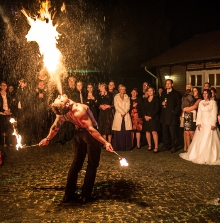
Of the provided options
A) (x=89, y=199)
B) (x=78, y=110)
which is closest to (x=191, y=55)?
(x=78, y=110)

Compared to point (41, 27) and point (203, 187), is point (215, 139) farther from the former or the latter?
point (41, 27)

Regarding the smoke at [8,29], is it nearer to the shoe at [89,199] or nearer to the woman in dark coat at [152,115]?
the woman in dark coat at [152,115]

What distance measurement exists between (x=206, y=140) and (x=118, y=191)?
11.9 feet

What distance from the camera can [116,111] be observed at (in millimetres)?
10414

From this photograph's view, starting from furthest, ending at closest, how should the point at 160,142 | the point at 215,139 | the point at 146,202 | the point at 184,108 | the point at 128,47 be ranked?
the point at 128,47, the point at 160,142, the point at 184,108, the point at 215,139, the point at 146,202

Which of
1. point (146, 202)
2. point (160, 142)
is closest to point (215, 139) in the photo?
point (160, 142)

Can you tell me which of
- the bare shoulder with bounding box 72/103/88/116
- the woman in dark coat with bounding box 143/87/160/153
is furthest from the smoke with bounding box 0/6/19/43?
the bare shoulder with bounding box 72/103/88/116

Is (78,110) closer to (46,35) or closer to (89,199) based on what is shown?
(89,199)

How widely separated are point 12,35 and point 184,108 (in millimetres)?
15114

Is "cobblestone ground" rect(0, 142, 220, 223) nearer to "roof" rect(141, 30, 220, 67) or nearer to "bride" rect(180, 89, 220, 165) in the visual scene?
"bride" rect(180, 89, 220, 165)

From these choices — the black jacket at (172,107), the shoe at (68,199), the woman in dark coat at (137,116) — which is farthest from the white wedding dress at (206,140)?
the shoe at (68,199)

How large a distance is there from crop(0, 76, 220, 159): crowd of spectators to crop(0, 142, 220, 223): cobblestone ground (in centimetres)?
114

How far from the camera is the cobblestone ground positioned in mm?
5121

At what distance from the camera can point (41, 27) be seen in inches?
348
